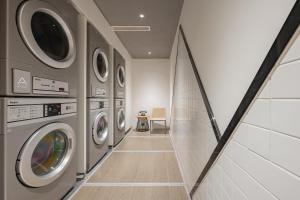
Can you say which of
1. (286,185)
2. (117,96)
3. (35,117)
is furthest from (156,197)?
(117,96)

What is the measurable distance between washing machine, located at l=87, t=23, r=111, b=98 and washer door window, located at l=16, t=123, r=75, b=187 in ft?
2.55

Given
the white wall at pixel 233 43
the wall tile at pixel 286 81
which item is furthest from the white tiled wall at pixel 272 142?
the white wall at pixel 233 43

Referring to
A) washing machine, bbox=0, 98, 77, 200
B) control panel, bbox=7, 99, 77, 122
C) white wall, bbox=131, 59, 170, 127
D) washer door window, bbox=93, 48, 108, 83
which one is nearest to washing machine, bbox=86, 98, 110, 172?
washer door window, bbox=93, 48, 108, 83

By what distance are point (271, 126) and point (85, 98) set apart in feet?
7.00

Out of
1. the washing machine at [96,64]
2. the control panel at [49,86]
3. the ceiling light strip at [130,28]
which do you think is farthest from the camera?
the ceiling light strip at [130,28]

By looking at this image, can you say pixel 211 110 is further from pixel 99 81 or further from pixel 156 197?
pixel 99 81

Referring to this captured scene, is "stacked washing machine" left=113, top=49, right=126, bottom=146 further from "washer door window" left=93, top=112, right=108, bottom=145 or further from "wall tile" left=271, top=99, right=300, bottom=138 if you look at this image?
"wall tile" left=271, top=99, right=300, bottom=138

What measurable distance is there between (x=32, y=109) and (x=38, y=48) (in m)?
0.45

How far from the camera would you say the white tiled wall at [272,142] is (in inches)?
18.9

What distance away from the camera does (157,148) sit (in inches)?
145

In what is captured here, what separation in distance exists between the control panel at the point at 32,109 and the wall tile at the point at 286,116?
1.34 meters

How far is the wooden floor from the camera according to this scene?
1.92 meters

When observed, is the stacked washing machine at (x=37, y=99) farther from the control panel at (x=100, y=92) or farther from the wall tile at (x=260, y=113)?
the wall tile at (x=260, y=113)

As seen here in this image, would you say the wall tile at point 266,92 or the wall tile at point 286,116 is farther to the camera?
the wall tile at point 266,92
